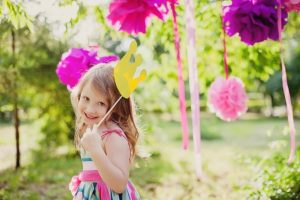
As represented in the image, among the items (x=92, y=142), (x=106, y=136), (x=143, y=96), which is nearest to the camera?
(x=92, y=142)

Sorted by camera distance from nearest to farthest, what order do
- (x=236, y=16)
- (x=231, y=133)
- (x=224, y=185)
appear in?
(x=236, y=16)
(x=224, y=185)
(x=231, y=133)

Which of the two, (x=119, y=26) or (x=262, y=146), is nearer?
(x=119, y=26)

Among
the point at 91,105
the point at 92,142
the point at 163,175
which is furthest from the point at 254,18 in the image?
the point at 163,175

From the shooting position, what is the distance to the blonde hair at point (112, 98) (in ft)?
6.84

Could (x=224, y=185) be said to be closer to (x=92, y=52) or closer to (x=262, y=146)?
(x=92, y=52)

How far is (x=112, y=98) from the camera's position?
2.10m

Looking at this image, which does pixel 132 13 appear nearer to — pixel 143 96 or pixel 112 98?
pixel 112 98

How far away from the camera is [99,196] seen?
6.86 ft

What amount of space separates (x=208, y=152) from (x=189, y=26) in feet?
21.7

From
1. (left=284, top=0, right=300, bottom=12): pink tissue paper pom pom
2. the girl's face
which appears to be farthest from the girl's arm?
(left=284, top=0, right=300, bottom=12): pink tissue paper pom pom

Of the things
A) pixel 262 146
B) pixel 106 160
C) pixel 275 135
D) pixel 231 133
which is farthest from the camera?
pixel 231 133

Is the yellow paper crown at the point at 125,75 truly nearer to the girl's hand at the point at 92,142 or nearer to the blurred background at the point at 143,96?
the girl's hand at the point at 92,142

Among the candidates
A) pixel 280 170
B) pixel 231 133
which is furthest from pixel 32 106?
pixel 231 133

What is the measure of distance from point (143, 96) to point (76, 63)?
502 cm
